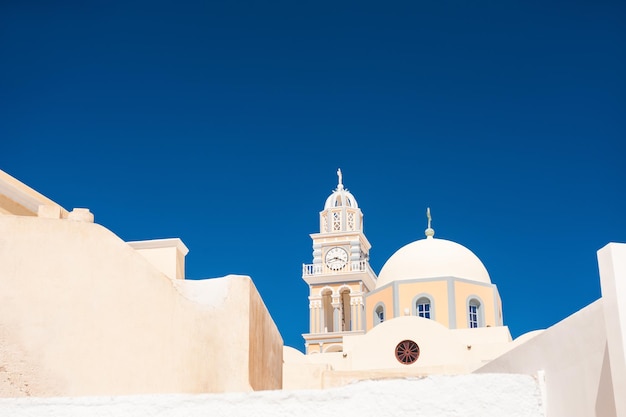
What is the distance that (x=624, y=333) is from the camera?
4.99 meters

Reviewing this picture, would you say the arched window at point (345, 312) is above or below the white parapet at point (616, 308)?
above

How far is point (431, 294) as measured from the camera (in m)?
28.8

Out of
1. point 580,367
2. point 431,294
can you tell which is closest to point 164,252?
point 580,367

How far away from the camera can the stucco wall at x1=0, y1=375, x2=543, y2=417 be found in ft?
9.87

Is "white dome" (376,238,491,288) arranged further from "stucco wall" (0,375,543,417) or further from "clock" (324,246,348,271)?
"stucco wall" (0,375,543,417)

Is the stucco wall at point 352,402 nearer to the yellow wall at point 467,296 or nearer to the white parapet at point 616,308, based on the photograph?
the white parapet at point 616,308

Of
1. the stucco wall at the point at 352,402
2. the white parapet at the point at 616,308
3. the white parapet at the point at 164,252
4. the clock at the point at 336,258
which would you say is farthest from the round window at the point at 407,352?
the stucco wall at the point at 352,402

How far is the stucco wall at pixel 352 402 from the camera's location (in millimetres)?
3008

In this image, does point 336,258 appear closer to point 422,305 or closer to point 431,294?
point 422,305

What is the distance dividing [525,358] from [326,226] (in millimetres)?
29931

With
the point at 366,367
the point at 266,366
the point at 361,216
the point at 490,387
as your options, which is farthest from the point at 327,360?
the point at 490,387

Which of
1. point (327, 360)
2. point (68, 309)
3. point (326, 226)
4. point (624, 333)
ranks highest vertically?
point (326, 226)

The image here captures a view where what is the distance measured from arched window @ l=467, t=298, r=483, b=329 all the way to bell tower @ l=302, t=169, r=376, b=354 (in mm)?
6436

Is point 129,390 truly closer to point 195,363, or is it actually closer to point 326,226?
point 195,363
